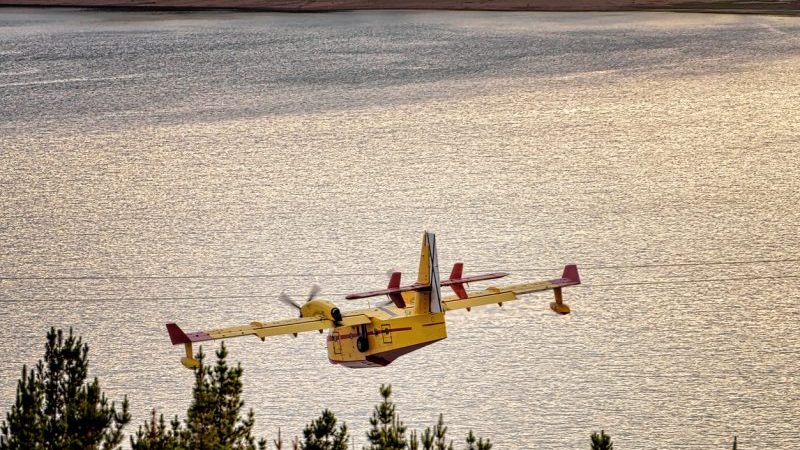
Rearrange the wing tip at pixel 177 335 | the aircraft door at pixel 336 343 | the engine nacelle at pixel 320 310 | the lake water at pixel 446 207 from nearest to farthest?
the wing tip at pixel 177 335 → the engine nacelle at pixel 320 310 → the aircraft door at pixel 336 343 → the lake water at pixel 446 207

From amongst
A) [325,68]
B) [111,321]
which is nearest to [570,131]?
[325,68]

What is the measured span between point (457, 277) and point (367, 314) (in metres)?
3.52

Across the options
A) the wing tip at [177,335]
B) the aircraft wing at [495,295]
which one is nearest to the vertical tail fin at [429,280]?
the aircraft wing at [495,295]

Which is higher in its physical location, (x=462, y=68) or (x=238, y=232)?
(x=462, y=68)

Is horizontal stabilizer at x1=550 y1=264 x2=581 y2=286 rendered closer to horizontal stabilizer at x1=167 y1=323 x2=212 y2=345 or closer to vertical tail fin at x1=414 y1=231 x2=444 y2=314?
vertical tail fin at x1=414 y1=231 x2=444 y2=314

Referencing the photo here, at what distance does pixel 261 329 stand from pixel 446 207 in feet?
97.6

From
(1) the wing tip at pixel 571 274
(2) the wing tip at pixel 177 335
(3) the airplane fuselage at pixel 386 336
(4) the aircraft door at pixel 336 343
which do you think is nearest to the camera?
(2) the wing tip at pixel 177 335

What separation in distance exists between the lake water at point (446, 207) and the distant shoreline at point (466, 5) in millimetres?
3984

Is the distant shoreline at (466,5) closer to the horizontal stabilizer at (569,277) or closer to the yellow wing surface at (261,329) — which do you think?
the horizontal stabilizer at (569,277)

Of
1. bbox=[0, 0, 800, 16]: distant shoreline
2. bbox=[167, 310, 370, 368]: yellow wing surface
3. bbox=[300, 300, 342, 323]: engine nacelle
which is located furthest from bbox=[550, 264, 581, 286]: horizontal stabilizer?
bbox=[0, 0, 800, 16]: distant shoreline

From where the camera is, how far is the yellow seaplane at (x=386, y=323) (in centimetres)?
3884

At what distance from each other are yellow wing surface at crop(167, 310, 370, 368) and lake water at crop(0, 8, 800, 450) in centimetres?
698

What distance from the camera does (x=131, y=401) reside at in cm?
4912

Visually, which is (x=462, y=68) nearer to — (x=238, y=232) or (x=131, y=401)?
(x=238, y=232)
